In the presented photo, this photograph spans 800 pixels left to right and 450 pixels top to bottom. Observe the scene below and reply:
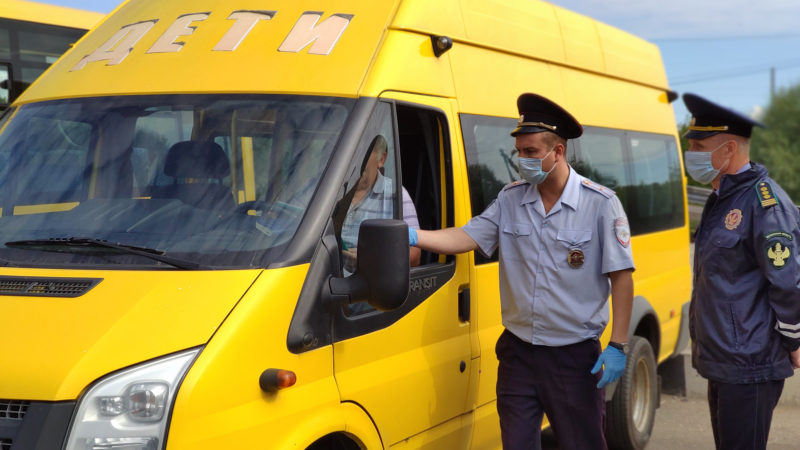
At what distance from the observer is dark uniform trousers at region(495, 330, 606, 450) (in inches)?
175

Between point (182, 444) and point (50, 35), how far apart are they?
31.4ft

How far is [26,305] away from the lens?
3.36m

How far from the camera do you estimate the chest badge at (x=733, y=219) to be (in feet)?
14.3

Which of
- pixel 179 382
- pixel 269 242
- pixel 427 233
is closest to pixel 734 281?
pixel 427 233

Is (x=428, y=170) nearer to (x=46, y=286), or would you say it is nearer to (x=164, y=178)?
(x=164, y=178)

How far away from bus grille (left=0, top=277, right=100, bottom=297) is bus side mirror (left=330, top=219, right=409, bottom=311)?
A: 919 mm

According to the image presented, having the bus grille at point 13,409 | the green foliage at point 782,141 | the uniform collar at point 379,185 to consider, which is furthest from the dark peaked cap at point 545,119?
the green foliage at point 782,141

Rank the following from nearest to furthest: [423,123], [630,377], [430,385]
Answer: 1. [430,385]
2. [423,123]
3. [630,377]

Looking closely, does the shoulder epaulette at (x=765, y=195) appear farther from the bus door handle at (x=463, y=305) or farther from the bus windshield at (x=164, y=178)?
the bus windshield at (x=164, y=178)

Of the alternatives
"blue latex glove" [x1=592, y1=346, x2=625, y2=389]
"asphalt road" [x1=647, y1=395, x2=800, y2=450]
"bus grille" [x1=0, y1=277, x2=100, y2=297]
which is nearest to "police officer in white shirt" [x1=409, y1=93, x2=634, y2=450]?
"blue latex glove" [x1=592, y1=346, x2=625, y2=389]

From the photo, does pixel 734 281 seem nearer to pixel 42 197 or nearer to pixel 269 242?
pixel 269 242

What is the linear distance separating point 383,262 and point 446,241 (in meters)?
1.03

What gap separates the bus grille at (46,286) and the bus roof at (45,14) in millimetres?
8606

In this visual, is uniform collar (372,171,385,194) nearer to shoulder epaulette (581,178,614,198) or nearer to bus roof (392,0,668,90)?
bus roof (392,0,668,90)
